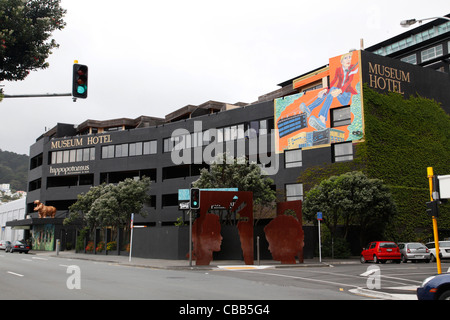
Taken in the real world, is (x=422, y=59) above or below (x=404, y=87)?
above

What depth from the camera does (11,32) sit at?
14.0 m

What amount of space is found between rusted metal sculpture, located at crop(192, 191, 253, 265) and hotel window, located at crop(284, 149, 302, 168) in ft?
46.8

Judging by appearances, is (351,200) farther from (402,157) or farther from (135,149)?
(135,149)

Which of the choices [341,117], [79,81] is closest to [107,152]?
[341,117]

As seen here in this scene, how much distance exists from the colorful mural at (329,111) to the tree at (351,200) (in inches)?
195

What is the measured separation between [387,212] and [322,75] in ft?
45.5

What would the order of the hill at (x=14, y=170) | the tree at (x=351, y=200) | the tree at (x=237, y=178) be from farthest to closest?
1. the hill at (x=14, y=170)
2. the tree at (x=237, y=178)
3. the tree at (x=351, y=200)

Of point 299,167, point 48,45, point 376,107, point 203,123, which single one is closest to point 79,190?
point 203,123

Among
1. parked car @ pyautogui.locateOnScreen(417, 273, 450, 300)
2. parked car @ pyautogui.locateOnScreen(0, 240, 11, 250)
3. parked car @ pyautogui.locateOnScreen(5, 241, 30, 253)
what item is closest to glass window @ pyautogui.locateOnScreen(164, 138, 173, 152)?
parked car @ pyautogui.locateOnScreen(5, 241, 30, 253)

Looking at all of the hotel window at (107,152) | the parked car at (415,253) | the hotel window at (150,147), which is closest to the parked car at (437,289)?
the parked car at (415,253)

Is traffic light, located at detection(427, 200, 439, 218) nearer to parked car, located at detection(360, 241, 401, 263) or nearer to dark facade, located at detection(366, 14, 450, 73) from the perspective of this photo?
parked car, located at detection(360, 241, 401, 263)

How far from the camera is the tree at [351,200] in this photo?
32.3 m

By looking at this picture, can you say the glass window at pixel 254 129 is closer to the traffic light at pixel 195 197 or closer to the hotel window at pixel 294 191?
the hotel window at pixel 294 191
